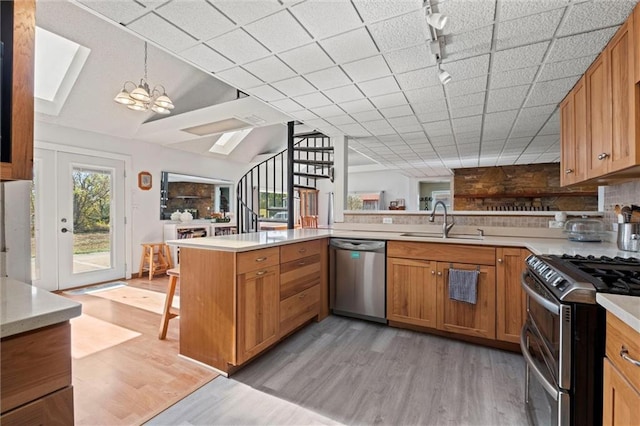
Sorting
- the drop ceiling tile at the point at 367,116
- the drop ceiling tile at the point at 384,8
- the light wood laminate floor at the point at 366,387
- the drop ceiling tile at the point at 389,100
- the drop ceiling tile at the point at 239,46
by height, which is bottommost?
the light wood laminate floor at the point at 366,387

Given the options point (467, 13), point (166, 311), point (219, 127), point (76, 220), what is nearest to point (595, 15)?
Result: point (467, 13)

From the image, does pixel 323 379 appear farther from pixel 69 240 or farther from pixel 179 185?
pixel 179 185

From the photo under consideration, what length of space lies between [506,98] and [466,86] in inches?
22.0

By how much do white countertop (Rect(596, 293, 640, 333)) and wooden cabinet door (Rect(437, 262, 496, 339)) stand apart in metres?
1.50

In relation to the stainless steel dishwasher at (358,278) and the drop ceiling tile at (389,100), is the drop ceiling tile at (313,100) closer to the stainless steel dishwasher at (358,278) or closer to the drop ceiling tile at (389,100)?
the drop ceiling tile at (389,100)

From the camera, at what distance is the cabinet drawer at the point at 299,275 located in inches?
98.4

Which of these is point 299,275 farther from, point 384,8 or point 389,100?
point 384,8

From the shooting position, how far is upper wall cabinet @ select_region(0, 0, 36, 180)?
30.8 inches

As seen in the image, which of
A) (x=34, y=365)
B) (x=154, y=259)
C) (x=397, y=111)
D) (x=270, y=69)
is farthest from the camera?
(x=154, y=259)

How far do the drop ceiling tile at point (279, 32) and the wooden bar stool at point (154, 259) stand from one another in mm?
4405

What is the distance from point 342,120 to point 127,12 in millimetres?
2216

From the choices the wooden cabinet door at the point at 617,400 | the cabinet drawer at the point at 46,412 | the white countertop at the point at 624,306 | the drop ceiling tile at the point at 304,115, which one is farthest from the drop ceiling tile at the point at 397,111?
the cabinet drawer at the point at 46,412

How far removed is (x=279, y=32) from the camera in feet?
5.97

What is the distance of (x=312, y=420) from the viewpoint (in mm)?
1653
